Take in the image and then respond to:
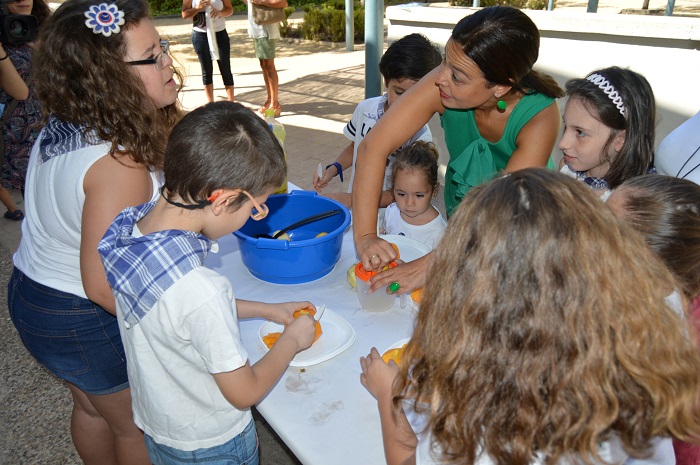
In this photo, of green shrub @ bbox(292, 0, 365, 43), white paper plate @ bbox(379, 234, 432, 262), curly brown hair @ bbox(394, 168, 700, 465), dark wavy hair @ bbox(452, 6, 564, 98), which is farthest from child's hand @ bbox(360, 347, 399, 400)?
green shrub @ bbox(292, 0, 365, 43)

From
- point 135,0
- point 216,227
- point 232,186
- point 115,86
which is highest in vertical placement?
point 135,0

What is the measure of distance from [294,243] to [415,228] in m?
0.86

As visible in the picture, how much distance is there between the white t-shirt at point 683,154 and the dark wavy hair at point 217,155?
4.25 ft

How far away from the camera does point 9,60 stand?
10.2 ft

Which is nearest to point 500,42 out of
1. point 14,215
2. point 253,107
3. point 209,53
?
point 14,215

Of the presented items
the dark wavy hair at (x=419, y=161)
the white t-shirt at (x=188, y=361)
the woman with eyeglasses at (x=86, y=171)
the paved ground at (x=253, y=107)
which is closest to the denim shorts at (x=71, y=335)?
the woman with eyeglasses at (x=86, y=171)

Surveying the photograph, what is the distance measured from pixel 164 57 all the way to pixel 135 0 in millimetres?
163

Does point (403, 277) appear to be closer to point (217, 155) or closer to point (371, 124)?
point (217, 155)

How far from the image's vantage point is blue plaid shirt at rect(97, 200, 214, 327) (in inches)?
45.8

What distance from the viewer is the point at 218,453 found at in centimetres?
136

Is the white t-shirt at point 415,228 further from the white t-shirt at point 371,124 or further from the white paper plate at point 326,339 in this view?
the white paper plate at point 326,339

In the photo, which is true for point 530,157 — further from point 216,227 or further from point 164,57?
point 164,57

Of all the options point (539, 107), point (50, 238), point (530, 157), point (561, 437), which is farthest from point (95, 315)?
point (539, 107)

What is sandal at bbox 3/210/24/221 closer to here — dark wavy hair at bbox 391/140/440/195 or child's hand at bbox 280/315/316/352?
dark wavy hair at bbox 391/140/440/195
